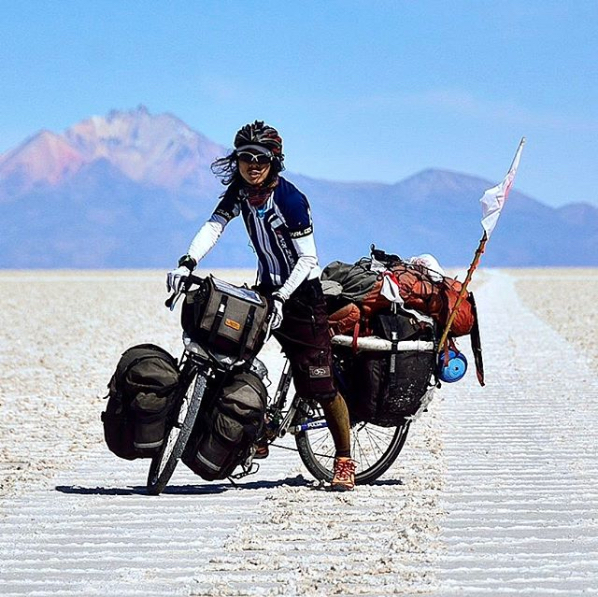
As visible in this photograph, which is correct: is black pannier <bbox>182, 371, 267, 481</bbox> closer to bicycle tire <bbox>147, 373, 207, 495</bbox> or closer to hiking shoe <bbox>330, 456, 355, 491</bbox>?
bicycle tire <bbox>147, 373, 207, 495</bbox>

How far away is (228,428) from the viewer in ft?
22.1

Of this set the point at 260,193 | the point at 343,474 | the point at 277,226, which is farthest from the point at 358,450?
the point at 260,193

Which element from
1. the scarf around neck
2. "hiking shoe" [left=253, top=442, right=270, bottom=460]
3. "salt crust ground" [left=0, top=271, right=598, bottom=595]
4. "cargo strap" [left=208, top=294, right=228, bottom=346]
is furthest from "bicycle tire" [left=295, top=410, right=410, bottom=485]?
the scarf around neck

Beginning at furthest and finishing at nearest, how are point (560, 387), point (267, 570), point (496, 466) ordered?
point (560, 387)
point (496, 466)
point (267, 570)

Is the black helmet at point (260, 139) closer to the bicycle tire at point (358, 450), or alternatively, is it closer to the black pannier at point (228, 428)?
the black pannier at point (228, 428)

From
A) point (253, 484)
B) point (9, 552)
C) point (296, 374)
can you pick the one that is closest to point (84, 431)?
point (253, 484)

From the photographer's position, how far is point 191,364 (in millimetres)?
6828

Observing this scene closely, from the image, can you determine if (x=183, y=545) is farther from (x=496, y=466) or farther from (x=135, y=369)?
(x=496, y=466)

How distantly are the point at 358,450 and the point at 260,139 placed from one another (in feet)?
6.45

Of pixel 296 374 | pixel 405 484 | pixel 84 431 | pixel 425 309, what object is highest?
pixel 425 309

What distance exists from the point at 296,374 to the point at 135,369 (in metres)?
0.86

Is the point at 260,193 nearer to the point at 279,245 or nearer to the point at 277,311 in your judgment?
the point at 279,245

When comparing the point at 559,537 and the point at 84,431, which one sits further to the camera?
the point at 84,431

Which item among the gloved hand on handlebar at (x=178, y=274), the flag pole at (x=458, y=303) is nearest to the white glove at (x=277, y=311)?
the gloved hand on handlebar at (x=178, y=274)
